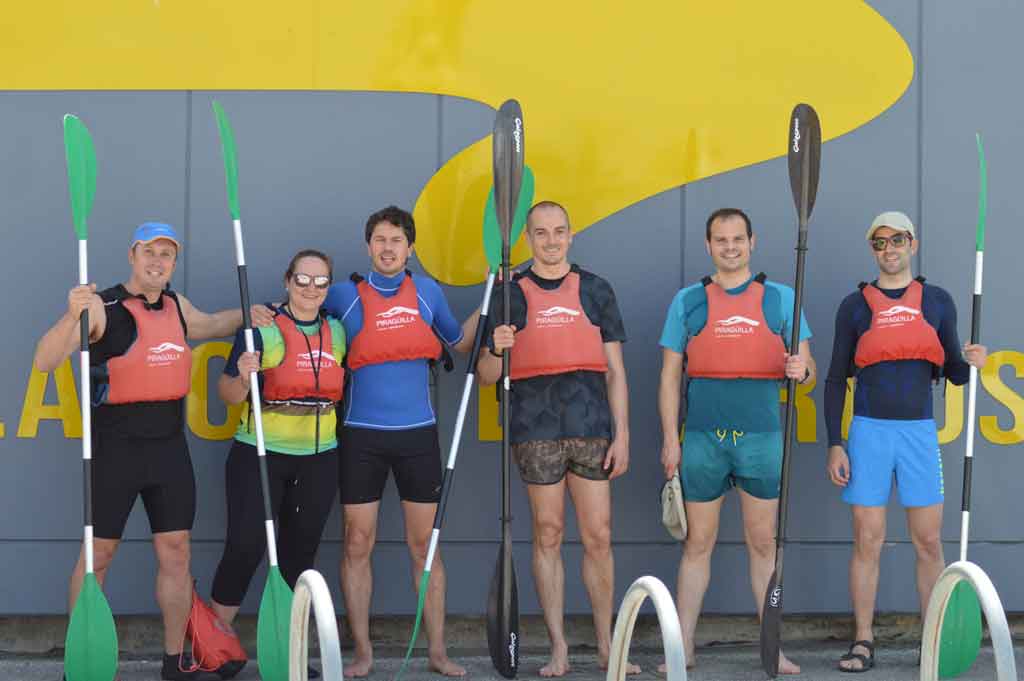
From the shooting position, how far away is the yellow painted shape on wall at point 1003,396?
18.9 ft

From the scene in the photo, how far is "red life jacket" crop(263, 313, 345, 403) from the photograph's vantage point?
5.01 meters

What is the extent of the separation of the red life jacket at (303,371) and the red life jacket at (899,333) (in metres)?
2.13

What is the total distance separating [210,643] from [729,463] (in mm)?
2164

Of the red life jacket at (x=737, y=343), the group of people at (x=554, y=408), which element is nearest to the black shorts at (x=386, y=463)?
the group of people at (x=554, y=408)

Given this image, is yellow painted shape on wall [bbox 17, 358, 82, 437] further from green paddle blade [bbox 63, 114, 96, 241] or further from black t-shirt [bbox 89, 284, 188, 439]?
green paddle blade [bbox 63, 114, 96, 241]

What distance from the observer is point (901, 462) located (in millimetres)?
5195

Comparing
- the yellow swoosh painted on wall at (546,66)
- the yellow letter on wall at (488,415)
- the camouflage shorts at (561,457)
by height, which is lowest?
the camouflage shorts at (561,457)

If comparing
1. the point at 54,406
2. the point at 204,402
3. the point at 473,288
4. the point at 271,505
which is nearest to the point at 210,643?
the point at 271,505

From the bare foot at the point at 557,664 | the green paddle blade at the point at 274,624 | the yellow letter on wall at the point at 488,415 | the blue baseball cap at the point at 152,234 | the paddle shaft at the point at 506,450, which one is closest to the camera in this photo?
the green paddle blade at the point at 274,624

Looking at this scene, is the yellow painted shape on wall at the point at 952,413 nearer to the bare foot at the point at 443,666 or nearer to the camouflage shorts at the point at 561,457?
the camouflage shorts at the point at 561,457

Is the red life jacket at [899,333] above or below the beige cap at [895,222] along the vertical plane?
below

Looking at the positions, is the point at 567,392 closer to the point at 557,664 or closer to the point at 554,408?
the point at 554,408

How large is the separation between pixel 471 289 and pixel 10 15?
2.32 metres

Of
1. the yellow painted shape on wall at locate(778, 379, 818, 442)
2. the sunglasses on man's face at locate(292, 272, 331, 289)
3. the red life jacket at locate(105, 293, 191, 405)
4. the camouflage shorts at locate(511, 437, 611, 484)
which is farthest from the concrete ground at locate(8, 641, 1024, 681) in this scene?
the sunglasses on man's face at locate(292, 272, 331, 289)
